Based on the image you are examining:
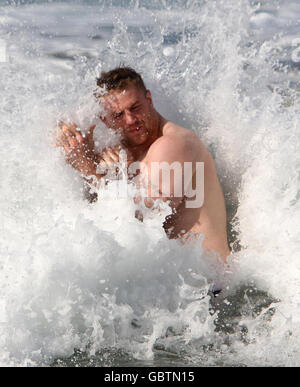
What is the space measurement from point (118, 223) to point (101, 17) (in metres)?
4.23

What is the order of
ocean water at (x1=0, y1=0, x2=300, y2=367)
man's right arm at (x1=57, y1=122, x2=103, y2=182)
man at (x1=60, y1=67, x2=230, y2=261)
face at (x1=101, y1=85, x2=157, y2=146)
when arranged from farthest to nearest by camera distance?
1. man's right arm at (x1=57, y1=122, x2=103, y2=182)
2. face at (x1=101, y1=85, x2=157, y2=146)
3. man at (x1=60, y1=67, x2=230, y2=261)
4. ocean water at (x1=0, y1=0, x2=300, y2=367)

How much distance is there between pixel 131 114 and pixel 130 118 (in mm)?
24

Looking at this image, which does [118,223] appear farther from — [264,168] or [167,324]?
[264,168]

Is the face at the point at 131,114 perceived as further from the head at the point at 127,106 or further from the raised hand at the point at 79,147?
the raised hand at the point at 79,147

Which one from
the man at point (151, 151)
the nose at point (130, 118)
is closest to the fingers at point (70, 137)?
the man at point (151, 151)

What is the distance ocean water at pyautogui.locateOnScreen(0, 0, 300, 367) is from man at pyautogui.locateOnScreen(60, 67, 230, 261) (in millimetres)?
95

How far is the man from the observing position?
10.3ft

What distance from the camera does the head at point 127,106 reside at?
330 cm

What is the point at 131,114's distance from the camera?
10.8ft

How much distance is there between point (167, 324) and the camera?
2625mm

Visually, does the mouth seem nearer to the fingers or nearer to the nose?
the nose

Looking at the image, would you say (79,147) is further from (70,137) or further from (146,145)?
(146,145)

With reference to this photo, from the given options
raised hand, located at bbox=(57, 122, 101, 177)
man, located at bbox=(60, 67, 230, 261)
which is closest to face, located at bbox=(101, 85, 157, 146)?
man, located at bbox=(60, 67, 230, 261)

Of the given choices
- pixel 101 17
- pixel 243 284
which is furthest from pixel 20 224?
pixel 101 17
